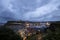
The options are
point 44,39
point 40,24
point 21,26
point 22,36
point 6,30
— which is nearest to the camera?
point 6,30

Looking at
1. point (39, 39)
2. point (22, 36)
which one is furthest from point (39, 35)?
point (22, 36)

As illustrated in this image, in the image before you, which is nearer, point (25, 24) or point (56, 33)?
point (56, 33)

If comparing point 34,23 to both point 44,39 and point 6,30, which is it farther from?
point 6,30

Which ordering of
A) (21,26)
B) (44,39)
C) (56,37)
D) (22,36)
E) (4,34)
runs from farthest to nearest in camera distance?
(21,26)
(22,36)
(44,39)
(56,37)
(4,34)

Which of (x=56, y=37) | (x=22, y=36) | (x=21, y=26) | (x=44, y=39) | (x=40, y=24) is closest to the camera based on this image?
(x=56, y=37)

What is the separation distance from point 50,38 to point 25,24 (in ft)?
29.5

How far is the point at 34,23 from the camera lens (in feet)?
102

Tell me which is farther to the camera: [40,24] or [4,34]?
[40,24]

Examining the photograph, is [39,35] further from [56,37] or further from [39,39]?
[56,37]

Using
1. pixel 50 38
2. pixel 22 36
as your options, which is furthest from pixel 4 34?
pixel 22 36

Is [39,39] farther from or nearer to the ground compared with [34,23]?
nearer to the ground

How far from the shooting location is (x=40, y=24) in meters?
29.6

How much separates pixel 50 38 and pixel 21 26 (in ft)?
25.5

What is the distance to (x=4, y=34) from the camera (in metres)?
16.7
